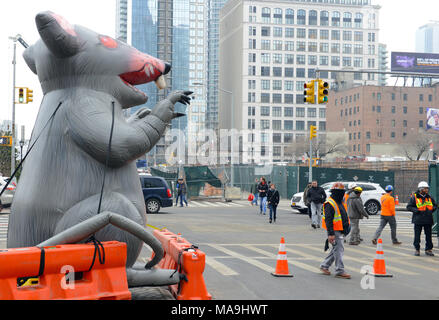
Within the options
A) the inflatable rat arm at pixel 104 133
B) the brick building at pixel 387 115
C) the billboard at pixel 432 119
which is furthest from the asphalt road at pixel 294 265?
the brick building at pixel 387 115

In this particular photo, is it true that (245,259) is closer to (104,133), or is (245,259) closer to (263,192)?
(104,133)

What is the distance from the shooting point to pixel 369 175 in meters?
34.3

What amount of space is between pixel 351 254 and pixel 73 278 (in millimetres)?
8722

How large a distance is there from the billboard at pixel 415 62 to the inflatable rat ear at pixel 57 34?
97.5 m

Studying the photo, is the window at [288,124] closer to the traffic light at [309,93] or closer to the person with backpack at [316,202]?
the traffic light at [309,93]

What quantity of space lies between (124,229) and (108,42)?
212 centimetres

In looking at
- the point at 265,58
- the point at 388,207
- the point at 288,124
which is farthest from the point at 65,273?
the point at 265,58

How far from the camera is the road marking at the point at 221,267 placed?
904cm

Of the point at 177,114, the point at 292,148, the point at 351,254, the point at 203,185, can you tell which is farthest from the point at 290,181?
the point at 292,148

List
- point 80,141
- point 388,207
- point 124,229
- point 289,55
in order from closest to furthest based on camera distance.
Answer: point 124,229 < point 80,141 < point 388,207 < point 289,55

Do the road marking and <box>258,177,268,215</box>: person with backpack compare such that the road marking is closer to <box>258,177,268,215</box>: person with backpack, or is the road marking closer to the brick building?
<box>258,177,268,215</box>: person with backpack

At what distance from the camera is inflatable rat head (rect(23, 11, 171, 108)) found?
546cm

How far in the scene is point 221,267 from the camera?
964 cm
